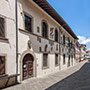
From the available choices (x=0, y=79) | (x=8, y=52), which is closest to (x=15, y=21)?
(x=8, y=52)

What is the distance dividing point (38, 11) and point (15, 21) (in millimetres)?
3731

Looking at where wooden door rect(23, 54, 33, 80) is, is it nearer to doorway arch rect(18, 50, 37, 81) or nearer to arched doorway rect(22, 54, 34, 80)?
arched doorway rect(22, 54, 34, 80)

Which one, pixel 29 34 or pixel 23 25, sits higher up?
pixel 23 25

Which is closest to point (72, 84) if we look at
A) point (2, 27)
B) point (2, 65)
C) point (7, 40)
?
point (2, 65)

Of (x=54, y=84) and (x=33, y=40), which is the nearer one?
(x=54, y=84)

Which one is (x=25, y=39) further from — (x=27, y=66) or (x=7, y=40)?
(x=27, y=66)

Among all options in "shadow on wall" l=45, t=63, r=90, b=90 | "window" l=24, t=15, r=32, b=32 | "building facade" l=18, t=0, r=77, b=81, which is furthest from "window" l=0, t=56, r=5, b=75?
"window" l=24, t=15, r=32, b=32

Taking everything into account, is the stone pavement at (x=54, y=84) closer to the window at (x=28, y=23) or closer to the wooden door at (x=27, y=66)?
the wooden door at (x=27, y=66)

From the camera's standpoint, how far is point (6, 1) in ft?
23.1

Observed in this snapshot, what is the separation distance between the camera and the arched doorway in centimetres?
888

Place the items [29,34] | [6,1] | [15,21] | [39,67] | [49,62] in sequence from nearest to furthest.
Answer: [6,1] → [15,21] → [29,34] → [39,67] → [49,62]

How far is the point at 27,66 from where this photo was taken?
9188 millimetres

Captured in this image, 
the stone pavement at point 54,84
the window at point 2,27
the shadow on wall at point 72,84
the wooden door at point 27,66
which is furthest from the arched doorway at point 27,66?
the window at point 2,27

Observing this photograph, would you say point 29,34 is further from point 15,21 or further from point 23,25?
point 15,21
